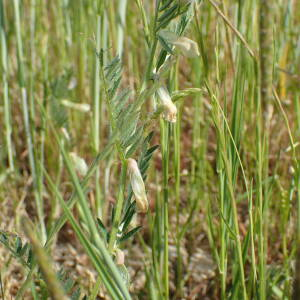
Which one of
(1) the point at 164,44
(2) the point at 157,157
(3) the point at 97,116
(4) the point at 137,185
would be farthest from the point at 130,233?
(2) the point at 157,157

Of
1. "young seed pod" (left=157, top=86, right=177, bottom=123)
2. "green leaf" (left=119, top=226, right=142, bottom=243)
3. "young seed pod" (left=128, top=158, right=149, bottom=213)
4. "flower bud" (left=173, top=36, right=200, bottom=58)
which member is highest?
"flower bud" (left=173, top=36, right=200, bottom=58)

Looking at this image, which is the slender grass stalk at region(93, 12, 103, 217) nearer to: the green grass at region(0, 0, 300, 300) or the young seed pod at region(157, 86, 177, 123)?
the green grass at region(0, 0, 300, 300)

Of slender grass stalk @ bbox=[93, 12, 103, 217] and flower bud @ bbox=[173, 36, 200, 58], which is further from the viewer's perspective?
slender grass stalk @ bbox=[93, 12, 103, 217]

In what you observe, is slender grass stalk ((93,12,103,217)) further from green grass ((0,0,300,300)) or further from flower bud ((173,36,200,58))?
flower bud ((173,36,200,58))

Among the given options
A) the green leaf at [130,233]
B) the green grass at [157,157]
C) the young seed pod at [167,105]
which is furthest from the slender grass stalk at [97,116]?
the young seed pod at [167,105]

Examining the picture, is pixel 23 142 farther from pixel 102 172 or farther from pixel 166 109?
pixel 166 109

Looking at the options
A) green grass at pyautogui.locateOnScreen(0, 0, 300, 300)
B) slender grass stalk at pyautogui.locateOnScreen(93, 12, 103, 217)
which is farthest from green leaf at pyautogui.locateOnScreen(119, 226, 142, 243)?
slender grass stalk at pyautogui.locateOnScreen(93, 12, 103, 217)

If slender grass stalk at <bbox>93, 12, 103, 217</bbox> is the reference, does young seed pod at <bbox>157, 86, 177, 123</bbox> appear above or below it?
above

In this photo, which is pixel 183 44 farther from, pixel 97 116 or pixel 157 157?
pixel 157 157
